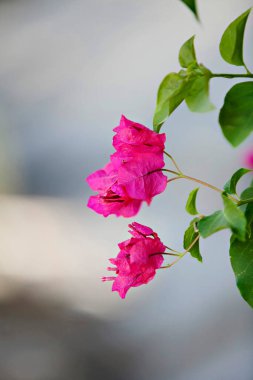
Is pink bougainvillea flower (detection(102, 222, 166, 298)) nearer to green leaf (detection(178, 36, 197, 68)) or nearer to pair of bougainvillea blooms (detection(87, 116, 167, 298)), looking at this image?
pair of bougainvillea blooms (detection(87, 116, 167, 298))

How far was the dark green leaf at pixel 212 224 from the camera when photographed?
0.42m

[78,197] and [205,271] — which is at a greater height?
[78,197]

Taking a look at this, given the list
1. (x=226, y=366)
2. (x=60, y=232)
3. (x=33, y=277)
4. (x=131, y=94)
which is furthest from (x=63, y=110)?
(x=226, y=366)

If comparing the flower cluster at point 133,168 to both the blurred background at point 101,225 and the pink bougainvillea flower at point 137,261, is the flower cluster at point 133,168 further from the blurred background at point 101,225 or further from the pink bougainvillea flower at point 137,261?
the blurred background at point 101,225

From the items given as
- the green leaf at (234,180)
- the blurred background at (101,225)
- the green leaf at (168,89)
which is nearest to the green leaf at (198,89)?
the green leaf at (168,89)

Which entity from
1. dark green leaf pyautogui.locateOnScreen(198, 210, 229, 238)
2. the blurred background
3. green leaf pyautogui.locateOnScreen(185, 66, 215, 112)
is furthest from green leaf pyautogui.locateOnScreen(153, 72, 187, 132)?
the blurred background

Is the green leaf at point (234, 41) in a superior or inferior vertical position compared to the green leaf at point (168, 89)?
superior

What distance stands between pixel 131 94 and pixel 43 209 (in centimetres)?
45

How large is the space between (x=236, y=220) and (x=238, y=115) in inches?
4.2

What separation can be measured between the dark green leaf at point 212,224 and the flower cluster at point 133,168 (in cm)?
10

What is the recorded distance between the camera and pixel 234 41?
51 cm

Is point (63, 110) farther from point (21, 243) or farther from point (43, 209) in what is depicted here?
point (21, 243)

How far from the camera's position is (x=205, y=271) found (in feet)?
4.76

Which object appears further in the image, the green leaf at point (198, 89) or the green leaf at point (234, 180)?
the green leaf at point (234, 180)
